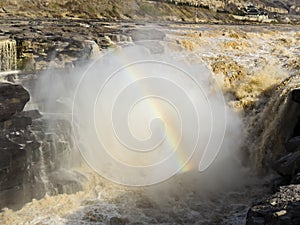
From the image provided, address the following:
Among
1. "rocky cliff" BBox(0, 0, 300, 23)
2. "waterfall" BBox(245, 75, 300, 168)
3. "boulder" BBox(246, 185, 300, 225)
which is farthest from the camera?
"rocky cliff" BBox(0, 0, 300, 23)

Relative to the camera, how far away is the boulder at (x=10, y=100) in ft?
36.6

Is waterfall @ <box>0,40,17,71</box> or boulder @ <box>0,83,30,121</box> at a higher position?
waterfall @ <box>0,40,17,71</box>

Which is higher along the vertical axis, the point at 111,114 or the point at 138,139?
the point at 111,114

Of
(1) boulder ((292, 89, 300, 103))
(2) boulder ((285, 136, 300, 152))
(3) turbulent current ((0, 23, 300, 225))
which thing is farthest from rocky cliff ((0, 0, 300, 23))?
(2) boulder ((285, 136, 300, 152))

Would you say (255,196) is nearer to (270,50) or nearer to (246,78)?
(246,78)

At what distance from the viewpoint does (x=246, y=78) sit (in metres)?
18.5

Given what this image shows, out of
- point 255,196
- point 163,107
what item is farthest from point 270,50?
point 255,196

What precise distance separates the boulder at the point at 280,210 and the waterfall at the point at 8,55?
43.1 feet

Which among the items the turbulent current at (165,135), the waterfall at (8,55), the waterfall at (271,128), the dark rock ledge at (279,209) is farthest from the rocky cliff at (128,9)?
the dark rock ledge at (279,209)

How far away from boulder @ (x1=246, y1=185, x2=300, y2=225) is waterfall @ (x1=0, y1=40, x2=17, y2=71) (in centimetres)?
1314

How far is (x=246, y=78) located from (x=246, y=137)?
4623mm

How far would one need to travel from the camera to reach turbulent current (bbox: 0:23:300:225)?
11039 mm

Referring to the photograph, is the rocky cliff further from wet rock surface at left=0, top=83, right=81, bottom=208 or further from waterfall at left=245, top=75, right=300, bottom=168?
waterfall at left=245, top=75, right=300, bottom=168

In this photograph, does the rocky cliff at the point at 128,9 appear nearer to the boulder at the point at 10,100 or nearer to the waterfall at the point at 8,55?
the waterfall at the point at 8,55
